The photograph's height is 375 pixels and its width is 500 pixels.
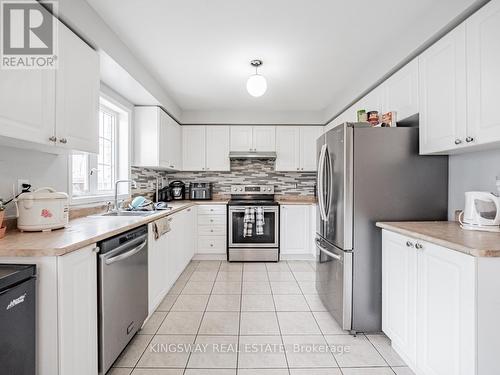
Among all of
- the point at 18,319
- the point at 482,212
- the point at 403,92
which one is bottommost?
the point at 18,319

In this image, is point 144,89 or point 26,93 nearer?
point 26,93

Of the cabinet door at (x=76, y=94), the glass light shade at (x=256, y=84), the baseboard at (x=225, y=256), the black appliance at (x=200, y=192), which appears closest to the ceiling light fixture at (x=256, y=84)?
the glass light shade at (x=256, y=84)

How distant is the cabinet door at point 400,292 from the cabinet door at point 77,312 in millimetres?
1819

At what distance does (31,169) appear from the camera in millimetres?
1713

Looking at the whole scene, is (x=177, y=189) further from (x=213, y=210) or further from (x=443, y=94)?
(x=443, y=94)

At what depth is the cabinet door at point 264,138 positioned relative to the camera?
168 inches

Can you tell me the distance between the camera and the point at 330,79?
9.88ft

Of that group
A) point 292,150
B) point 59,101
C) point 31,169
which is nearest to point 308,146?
point 292,150

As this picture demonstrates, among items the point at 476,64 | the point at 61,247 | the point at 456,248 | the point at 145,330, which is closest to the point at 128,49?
the point at 61,247

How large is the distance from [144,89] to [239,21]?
1297 millimetres

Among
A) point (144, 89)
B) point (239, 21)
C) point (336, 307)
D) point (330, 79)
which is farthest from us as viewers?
point (330, 79)

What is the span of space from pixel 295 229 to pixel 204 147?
1.99 metres

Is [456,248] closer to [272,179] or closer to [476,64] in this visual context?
[476,64]

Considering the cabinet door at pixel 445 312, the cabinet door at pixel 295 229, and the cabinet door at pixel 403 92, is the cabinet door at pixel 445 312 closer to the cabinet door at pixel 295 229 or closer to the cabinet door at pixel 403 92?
the cabinet door at pixel 403 92
